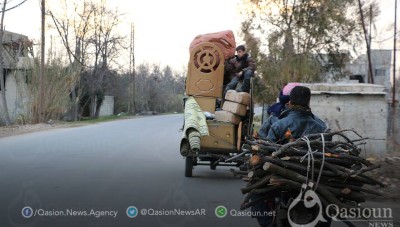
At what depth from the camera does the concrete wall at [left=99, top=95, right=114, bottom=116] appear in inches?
2357

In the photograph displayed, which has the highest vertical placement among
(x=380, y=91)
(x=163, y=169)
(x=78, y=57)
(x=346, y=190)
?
(x=78, y=57)

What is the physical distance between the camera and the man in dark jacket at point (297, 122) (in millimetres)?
4777

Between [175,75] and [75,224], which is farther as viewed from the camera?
[175,75]

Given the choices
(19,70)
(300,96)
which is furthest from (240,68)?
(19,70)

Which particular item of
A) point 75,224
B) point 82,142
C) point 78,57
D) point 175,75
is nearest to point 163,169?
point 75,224

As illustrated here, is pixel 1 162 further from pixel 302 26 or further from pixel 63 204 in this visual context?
pixel 302 26

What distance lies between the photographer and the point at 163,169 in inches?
489

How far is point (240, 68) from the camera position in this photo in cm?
1116

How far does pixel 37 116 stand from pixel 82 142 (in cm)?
1512

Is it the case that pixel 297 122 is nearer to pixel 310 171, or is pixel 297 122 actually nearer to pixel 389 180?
pixel 310 171

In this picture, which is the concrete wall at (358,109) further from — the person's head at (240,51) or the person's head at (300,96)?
the person's head at (300,96)

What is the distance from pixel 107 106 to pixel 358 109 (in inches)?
1981

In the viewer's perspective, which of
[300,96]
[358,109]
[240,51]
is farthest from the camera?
[358,109]

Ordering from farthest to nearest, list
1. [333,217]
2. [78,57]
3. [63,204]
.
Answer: [78,57], [63,204], [333,217]
